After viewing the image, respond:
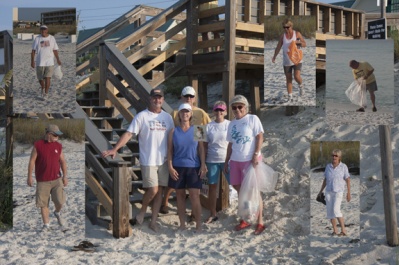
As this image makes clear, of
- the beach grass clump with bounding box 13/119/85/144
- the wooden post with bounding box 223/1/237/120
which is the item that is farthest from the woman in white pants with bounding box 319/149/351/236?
the wooden post with bounding box 223/1/237/120

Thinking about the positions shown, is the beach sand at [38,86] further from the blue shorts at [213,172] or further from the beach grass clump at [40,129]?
the blue shorts at [213,172]

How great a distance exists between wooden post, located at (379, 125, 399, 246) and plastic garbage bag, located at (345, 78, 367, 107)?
516 millimetres

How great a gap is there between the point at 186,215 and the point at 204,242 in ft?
3.26

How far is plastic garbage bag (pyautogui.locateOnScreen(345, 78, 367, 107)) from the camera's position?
568 centimetres

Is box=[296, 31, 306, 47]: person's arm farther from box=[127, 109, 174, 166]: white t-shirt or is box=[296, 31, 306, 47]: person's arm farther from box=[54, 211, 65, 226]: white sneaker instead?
box=[54, 211, 65, 226]: white sneaker

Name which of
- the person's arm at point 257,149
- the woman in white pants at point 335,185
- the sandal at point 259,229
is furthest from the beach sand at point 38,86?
the woman in white pants at point 335,185

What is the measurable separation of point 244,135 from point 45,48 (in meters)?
2.19

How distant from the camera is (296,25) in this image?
5.99 metres

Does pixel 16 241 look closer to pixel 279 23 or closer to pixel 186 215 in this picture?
pixel 186 215

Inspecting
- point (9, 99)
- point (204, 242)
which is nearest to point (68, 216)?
point (204, 242)

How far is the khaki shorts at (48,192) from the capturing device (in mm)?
6441

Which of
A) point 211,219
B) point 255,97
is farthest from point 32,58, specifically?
point 255,97

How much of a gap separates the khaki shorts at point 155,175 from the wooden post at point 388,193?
2.31m

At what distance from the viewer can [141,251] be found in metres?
6.61
